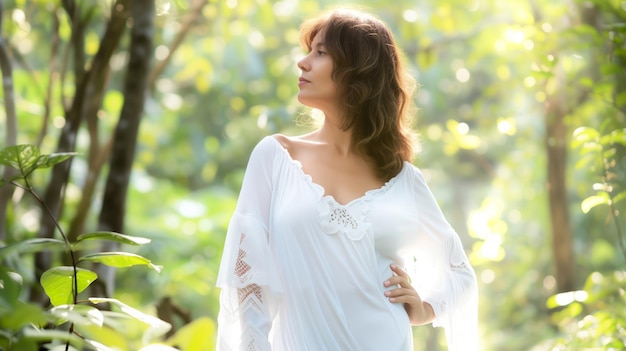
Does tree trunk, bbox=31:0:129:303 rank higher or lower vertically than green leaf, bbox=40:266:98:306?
higher

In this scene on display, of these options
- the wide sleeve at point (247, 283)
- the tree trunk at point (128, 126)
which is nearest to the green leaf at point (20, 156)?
the wide sleeve at point (247, 283)

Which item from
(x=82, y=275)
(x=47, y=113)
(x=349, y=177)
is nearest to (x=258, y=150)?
(x=349, y=177)

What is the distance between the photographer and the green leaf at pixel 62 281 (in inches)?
53.6

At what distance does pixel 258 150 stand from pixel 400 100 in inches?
17.6

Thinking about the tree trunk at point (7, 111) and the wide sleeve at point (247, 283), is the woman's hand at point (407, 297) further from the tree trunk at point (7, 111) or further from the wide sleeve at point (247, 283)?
the tree trunk at point (7, 111)

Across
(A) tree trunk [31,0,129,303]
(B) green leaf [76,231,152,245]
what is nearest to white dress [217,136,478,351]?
(B) green leaf [76,231,152,245]

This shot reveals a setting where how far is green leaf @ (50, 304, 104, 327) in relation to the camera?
3.51 ft

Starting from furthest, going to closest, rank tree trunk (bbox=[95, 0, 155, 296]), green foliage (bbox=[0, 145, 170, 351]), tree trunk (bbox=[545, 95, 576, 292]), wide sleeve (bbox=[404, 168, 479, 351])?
tree trunk (bbox=[545, 95, 576, 292]) → tree trunk (bbox=[95, 0, 155, 296]) → wide sleeve (bbox=[404, 168, 479, 351]) → green foliage (bbox=[0, 145, 170, 351])

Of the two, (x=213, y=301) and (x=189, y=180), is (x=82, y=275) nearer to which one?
(x=213, y=301)

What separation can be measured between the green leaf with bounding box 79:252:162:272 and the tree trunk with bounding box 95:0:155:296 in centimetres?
104

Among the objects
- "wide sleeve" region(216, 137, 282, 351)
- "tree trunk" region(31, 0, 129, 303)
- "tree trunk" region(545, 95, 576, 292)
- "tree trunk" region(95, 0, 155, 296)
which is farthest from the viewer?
"tree trunk" region(545, 95, 576, 292)

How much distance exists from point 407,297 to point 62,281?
899 mm

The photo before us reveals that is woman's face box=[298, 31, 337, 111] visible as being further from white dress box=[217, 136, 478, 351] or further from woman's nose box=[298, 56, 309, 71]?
white dress box=[217, 136, 478, 351]

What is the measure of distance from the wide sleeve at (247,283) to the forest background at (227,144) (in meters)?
0.38
